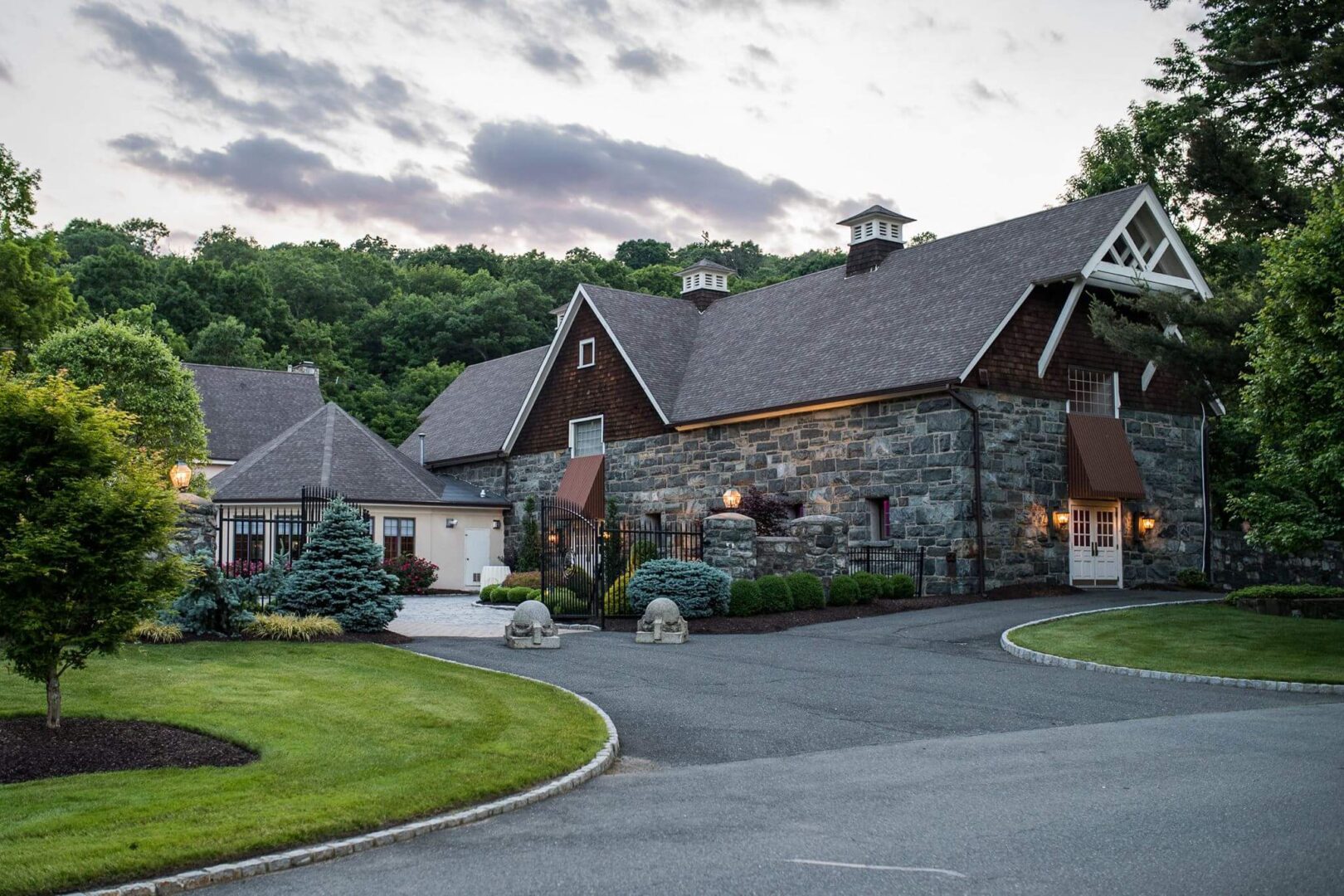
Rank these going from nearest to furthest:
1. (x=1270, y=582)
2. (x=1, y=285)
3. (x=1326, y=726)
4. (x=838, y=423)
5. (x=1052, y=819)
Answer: (x=1052, y=819)
(x=1326, y=726)
(x=838, y=423)
(x=1270, y=582)
(x=1, y=285)

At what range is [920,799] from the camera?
27.7ft

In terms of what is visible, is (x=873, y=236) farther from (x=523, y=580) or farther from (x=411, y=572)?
(x=411, y=572)

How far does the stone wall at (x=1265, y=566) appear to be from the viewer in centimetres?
2972

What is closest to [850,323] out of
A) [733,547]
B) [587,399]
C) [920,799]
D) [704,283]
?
[587,399]

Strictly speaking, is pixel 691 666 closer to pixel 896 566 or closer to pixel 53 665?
pixel 53 665

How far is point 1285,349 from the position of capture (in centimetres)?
1762

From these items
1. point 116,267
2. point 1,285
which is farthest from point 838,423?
point 116,267

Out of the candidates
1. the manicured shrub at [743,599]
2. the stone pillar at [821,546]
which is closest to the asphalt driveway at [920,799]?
the manicured shrub at [743,599]

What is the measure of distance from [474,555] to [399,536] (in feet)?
8.51

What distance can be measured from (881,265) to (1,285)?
2363cm

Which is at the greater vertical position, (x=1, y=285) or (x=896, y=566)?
(x=1, y=285)

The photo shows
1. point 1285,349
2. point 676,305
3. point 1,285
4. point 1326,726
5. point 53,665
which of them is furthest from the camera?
point 676,305

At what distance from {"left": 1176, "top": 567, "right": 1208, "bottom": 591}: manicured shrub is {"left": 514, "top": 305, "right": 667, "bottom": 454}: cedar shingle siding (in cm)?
1345

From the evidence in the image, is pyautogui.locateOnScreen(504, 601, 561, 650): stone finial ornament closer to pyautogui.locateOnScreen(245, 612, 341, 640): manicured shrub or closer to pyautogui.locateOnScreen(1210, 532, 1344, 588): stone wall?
pyautogui.locateOnScreen(245, 612, 341, 640): manicured shrub
